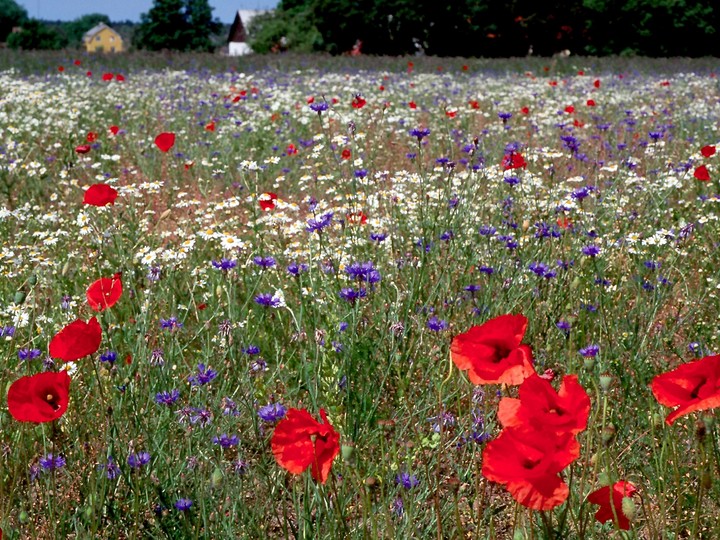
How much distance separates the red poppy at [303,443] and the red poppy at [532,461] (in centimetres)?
30

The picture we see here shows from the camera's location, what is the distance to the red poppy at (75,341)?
5.19 feet

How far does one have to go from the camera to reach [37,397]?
1516 millimetres

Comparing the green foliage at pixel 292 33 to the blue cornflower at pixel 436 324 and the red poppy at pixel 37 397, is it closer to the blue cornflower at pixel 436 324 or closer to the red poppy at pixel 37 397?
the blue cornflower at pixel 436 324

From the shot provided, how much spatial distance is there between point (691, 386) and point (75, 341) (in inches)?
44.5

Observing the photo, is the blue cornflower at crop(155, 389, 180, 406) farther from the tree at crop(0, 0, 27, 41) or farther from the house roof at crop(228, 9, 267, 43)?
the house roof at crop(228, 9, 267, 43)

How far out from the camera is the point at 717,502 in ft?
6.59

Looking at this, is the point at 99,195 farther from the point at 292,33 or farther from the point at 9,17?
the point at 9,17

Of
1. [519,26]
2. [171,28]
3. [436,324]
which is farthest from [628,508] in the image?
[171,28]

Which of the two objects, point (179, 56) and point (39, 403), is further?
point (179, 56)

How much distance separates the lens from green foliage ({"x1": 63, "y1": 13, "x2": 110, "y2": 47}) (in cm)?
11584

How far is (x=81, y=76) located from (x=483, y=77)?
22.0 feet

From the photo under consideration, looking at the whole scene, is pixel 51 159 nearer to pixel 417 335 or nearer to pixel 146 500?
pixel 417 335

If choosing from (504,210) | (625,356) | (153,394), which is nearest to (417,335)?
(625,356)

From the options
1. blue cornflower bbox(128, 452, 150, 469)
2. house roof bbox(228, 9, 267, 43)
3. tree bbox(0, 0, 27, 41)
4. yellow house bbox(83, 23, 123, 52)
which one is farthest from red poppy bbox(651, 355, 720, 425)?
yellow house bbox(83, 23, 123, 52)
